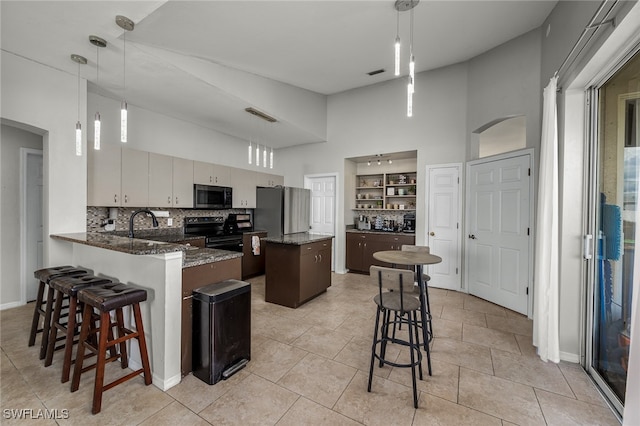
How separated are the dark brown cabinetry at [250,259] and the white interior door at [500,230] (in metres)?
3.65

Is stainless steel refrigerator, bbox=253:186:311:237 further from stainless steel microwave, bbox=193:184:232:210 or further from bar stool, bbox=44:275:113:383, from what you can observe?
bar stool, bbox=44:275:113:383

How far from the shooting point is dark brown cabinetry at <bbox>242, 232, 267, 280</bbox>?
15.7 ft

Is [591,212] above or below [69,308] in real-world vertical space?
above

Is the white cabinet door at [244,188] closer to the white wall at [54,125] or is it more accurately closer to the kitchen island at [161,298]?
the white wall at [54,125]

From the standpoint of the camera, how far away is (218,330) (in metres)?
1.96

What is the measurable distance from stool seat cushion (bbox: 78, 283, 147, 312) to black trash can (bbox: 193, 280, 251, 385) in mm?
377

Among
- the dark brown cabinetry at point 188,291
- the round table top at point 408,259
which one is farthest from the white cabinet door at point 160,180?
the round table top at point 408,259

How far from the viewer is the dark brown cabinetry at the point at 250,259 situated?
4.79 meters

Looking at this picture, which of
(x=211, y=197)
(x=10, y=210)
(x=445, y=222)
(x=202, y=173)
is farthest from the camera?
(x=211, y=197)

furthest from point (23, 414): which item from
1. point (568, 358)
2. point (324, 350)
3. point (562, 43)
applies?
point (562, 43)

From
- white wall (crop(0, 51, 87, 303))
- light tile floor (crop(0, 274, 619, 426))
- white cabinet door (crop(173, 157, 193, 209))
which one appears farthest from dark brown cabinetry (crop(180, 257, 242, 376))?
white cabinet door (crop(173, 157, 193, 209))

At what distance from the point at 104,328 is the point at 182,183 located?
2.90m

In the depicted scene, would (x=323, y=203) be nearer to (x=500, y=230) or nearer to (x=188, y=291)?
(x=500, y=230)

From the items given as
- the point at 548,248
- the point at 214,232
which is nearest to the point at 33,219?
the point at 214,232
